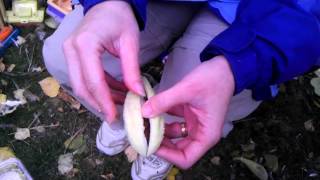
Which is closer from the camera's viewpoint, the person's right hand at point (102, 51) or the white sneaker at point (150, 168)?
the person's right hand at point (102, 51)

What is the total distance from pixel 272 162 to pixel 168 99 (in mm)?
1123

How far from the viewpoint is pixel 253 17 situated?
140 cm

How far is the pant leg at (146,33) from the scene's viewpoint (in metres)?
1.75

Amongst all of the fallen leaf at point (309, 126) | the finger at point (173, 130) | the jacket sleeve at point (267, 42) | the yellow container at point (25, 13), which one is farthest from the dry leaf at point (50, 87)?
the fallen leaf at point (309, 126)

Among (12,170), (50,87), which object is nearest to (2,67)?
(50,87)

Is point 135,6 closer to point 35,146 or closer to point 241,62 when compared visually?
point 241,62

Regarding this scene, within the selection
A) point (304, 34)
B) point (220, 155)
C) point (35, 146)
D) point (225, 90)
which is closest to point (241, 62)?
point (225, 90)

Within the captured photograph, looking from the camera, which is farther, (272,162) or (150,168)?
(272,162)

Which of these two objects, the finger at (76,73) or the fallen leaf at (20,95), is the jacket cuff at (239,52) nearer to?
the finger at (76,73)

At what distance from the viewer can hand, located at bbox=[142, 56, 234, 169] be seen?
1296 millimetres

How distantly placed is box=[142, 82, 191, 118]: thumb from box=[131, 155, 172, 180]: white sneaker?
744 mm

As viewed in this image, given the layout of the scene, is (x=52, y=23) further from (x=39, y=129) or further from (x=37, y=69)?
(x=39, y=129)

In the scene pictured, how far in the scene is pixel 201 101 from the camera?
133cm

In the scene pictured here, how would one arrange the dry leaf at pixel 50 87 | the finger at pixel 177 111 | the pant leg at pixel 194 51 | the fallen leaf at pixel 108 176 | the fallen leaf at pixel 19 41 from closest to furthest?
the finger at pixel 177 111
the pant leg at pixel 194 51
the fallen leaf at pixel 108 176
the dry leaf at pixel 50 87
the fallen leaf at pixel 19 41
